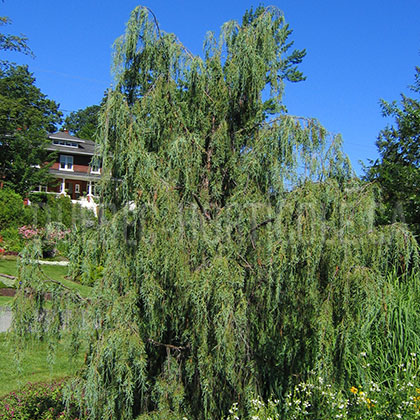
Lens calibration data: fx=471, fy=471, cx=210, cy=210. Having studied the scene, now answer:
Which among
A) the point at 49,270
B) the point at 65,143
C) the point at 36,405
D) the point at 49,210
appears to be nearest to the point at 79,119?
the point at 65,143

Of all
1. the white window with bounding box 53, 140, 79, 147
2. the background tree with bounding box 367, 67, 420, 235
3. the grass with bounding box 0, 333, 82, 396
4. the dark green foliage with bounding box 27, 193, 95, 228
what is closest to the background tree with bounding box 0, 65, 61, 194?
the dark green foliage with bounding box 27, 193, 95, 228

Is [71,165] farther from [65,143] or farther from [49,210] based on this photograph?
[49,210]

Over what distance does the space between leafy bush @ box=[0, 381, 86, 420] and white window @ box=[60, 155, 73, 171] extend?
3244 centimetres

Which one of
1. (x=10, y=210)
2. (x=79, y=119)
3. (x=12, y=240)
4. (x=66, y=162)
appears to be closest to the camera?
(x=12, y=240)

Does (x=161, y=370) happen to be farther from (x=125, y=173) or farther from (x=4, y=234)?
(x=4, y=234)

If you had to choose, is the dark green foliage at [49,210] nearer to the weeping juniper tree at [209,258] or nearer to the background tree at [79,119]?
the weeping juniper tree at [209,258]

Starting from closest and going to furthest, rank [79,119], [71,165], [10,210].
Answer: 1. [10,210]
2. [71,165]
3. [79,119]

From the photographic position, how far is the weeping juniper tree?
3.67 meters

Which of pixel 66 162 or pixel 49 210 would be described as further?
pixel 66 162

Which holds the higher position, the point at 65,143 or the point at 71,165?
the point at 65,143

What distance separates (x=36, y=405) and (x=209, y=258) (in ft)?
9.68

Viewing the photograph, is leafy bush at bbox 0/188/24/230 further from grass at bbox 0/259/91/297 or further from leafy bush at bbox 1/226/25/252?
grass at bbox 0/259/91/297

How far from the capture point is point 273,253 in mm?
3631

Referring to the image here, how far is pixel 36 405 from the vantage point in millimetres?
5223
